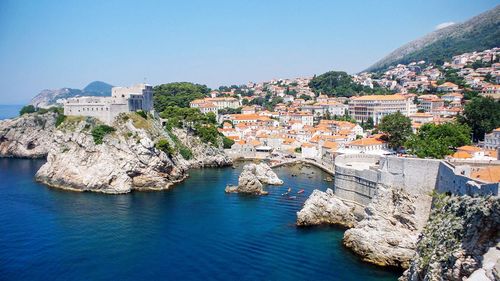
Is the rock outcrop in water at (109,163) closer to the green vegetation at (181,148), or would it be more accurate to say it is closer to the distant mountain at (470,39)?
the green vegetation at (181,148)

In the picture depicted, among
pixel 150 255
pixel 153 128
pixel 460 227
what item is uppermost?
pixel 153 128

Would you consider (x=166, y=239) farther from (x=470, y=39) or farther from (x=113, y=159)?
(x=470, y=39)

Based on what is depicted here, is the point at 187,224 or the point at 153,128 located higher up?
the point at 153,128

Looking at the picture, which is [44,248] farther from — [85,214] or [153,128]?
[153,128]

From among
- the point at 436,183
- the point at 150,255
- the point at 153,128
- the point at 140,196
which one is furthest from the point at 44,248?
the point at 153,128

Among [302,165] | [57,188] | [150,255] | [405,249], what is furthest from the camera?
[302,165]

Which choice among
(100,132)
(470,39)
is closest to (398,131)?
(100,132)

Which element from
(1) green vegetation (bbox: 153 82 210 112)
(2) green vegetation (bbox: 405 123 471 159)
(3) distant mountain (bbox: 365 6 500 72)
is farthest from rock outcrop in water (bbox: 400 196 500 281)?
(3) distant mountain (bbox: 365 6 500 72)
